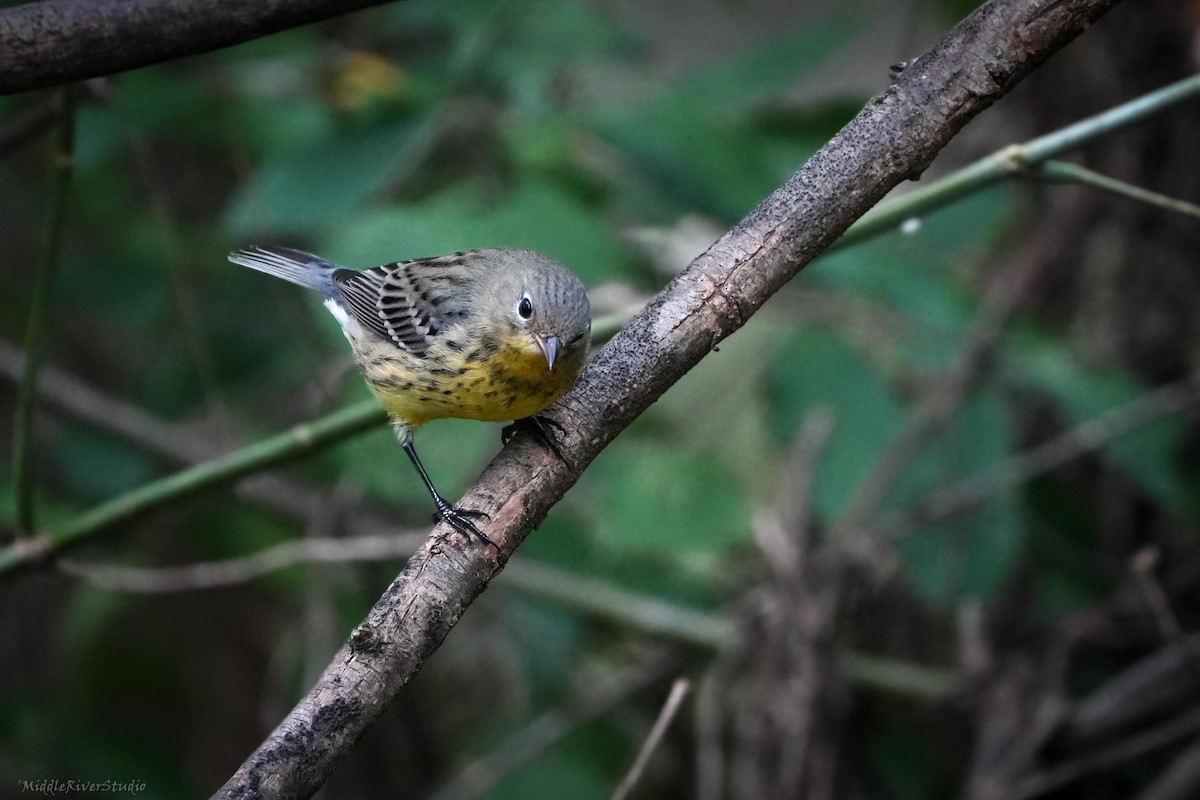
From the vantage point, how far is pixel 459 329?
3.62 metres

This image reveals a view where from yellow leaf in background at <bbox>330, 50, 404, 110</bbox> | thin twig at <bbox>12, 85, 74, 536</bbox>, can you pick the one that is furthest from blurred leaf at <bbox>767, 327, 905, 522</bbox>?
thin twig at <bbox>12, 85, 74, 536</bbox>

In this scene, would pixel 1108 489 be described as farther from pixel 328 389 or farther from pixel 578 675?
pixel 328 389

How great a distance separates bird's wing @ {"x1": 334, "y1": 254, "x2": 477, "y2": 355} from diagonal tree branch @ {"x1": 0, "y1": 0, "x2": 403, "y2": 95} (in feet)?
4.49

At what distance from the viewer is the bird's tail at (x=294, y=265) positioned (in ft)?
14.0

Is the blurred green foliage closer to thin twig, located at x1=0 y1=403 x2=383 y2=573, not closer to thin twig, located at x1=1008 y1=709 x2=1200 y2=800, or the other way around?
thin twig, located at x1=0 y1=403 x2=383 y2=573

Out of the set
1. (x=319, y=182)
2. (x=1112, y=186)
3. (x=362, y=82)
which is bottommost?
(x=1112, y=186)

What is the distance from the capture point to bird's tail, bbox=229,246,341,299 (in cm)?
426

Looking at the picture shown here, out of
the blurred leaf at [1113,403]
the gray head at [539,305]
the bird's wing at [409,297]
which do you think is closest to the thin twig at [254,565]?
the bird's wing at [409,297]

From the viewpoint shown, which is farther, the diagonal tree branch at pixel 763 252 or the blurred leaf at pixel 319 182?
the blurred leaf at pixel 319 182

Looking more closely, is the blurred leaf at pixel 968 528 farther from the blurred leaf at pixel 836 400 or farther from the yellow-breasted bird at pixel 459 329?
the yellow-breasted bird at pixel 459 329

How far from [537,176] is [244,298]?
72.2 inches

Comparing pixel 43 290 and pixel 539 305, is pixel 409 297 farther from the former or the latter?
pixel 43 290

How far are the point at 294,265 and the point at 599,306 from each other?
1166 millimetres

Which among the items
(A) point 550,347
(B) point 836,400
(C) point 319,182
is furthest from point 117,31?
(B) point 836,400
